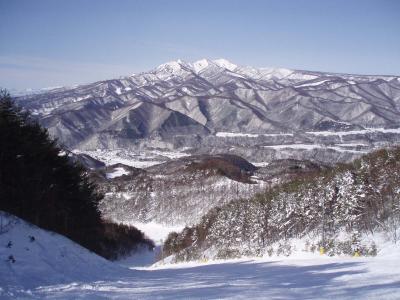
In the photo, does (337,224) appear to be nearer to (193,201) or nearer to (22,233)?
(22,233)

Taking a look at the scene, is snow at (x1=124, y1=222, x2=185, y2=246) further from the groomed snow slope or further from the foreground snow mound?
the groomed snow slope

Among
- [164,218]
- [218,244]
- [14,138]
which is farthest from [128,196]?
[14,138]

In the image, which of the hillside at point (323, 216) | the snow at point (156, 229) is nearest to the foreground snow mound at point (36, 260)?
the hillside at point (323, 216)

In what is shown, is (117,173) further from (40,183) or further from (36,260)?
(36,260)

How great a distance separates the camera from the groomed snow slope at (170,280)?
403 inches

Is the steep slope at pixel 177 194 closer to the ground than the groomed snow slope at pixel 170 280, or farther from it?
farther from it

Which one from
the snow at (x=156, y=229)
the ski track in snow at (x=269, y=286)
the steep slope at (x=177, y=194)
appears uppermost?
the steep slope at (x=177, y=194)

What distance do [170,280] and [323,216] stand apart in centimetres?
2002

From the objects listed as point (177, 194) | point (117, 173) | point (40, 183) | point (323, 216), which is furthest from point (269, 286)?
point (117, 173)

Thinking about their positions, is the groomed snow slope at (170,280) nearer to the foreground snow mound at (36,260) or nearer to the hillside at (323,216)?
the foreground snow mound at (36,260)

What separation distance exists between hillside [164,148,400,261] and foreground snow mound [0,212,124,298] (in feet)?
32.0

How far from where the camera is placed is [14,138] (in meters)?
21.1

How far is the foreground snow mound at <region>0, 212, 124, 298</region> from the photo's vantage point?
11273mm

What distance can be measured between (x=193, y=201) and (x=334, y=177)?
6171cm
